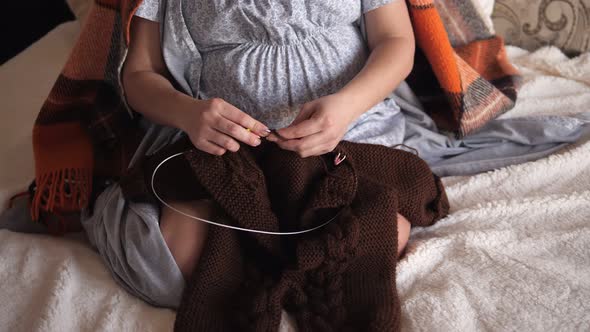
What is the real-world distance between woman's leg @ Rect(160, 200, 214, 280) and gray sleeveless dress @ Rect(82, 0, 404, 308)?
0.11 ft

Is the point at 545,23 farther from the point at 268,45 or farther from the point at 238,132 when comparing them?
the point at 238,132

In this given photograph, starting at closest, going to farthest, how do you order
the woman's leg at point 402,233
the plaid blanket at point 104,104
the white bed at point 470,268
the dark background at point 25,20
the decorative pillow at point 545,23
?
the white bed at point 470,268
the woman's leg at point 402,233
the plaid blanket at point 104,104
the decorative pillow at point 545,23
the dark background at point 25,20

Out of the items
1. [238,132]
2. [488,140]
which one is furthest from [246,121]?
[488,140]

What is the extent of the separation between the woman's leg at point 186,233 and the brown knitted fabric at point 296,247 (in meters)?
0.02

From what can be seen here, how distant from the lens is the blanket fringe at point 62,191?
0.82 m

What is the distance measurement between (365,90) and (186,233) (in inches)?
12.0

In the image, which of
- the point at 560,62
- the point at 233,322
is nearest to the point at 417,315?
the point at 233,322

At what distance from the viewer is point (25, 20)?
1.38 m

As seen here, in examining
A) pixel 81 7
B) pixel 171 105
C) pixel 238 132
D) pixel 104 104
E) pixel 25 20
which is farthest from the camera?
pixel 25 20

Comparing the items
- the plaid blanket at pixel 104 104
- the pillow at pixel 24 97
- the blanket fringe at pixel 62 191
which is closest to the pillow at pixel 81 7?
the pillow at pixel 24 97

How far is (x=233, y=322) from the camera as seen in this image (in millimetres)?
640

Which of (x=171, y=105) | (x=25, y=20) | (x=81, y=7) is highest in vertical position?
(x=171, y=105)

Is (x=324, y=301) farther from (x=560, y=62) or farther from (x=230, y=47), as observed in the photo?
(x=560, y=62)

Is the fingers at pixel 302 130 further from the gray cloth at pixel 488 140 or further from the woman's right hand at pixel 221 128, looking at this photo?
the gray cloth at pixel 488 140
